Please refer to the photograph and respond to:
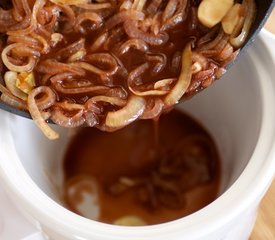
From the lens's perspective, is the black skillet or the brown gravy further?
the brown gravy

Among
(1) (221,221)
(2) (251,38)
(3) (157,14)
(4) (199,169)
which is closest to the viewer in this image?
(1) (221,221)

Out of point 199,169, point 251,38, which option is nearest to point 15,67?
point 251,38

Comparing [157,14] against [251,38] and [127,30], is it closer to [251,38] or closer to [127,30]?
[127,30]

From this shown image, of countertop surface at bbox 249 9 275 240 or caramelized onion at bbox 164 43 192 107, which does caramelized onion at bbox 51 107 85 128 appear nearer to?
caramelized onion at bbox 164 43 192 107

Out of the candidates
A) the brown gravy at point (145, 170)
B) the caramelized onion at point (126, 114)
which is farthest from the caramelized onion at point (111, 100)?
the brown gravy at point (145, 170)

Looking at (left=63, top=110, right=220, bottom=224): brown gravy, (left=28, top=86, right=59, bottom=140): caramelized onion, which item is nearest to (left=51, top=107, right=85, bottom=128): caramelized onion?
(left=28, top=86, right=59, bottom=140): caramelized onion

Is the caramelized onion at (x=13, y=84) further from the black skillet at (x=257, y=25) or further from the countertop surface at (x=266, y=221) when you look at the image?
the countertop surface at (x=266, y=221)

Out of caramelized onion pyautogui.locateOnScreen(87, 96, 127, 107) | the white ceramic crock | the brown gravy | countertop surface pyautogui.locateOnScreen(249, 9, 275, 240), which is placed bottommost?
the brown gravy
